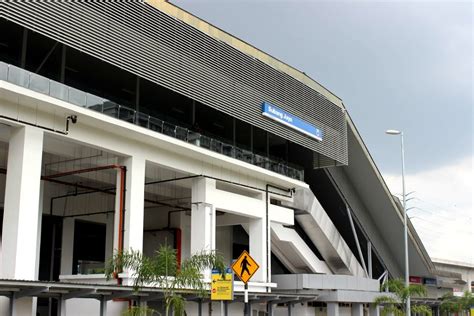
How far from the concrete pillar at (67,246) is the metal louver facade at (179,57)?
12.8 metres

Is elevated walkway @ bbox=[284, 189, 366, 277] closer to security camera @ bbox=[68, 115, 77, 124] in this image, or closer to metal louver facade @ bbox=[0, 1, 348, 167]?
metal louver facade @ bbox=[0, 1, 348, 167]

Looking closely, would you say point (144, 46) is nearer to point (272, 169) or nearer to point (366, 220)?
point (272, 169)

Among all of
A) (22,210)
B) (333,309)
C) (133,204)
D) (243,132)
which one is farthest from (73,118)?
(333,309)

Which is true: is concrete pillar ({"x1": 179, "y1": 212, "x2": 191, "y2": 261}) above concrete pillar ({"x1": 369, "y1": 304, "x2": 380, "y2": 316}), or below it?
above

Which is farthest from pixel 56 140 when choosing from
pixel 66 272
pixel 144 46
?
pixel 66 272

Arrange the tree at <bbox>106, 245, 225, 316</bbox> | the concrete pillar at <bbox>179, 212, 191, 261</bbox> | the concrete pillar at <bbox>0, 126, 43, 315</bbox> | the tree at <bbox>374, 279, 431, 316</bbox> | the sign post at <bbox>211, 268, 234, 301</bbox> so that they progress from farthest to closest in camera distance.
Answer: the concrete pillar at <bbox>179, 212, 191, 261</bbox> → the tree at <bbox>374, 279, 431, 316</bbox> → the concrete pillar at <bbox>0, 126, 43, 315</bbox> → the tree at <bbox>106, 245, 225, 316</bbox> → the sign post at <bbox>211, 268, 234, 301</bbox>

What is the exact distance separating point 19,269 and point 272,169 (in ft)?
63.0

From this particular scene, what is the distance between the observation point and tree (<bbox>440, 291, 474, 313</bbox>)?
5728 centimetres

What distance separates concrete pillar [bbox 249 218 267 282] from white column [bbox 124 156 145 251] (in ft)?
35.1

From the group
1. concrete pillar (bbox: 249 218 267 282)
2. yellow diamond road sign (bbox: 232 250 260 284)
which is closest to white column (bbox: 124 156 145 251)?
concrete pillar (bbox: 249 218 267 282)

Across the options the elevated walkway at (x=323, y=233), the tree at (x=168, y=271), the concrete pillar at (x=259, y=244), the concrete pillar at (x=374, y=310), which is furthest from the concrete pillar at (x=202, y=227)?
the concrete pillar at (x=374, y=310)

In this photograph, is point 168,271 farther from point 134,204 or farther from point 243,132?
point 243,132

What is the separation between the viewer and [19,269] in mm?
23672

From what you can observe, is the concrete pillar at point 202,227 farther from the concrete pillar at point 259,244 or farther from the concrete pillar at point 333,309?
the concrete pillar at point 333,309
